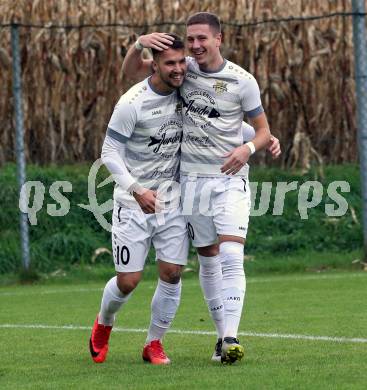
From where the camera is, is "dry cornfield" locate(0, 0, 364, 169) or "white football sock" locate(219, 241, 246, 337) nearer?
"white football sock" locate(219, 241, 246, 337)

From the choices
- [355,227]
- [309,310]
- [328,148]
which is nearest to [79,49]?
[328,148]

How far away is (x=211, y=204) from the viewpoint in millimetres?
8398

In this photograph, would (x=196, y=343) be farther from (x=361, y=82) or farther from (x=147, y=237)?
(x=361, y=82)

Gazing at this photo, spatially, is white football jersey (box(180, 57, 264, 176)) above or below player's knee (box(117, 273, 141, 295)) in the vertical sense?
above

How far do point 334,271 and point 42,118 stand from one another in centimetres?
568

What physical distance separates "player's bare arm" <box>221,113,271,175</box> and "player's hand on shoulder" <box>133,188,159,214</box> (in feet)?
1.44

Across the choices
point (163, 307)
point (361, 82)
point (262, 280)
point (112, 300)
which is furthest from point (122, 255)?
point (361, 82)

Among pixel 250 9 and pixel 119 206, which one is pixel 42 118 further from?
pixel 119 206

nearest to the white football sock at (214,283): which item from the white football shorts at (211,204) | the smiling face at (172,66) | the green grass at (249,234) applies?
the white football shorts at (211,204)

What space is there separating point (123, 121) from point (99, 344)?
1.40 metres

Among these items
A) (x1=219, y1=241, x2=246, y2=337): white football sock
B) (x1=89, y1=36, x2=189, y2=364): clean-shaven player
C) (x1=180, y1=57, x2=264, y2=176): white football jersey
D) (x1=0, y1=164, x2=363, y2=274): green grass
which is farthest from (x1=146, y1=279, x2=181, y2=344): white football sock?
(x1=0, y1=164, x2=363, y2=274): green grass

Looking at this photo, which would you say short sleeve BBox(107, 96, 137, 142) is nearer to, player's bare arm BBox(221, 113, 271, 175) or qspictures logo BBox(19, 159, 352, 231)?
player's bare arm BBox(221, 113, 271, 175)

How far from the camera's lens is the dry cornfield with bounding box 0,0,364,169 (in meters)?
19.0

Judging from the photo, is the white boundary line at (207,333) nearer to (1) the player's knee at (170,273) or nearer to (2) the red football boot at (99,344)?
(1) the player's knee at (170,273)
